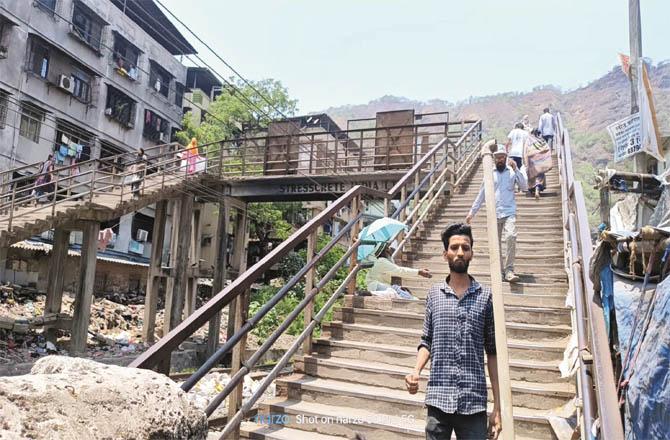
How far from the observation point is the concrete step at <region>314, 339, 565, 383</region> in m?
3.77

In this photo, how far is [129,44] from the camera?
24344 millimetres

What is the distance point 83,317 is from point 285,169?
7135 millimetres

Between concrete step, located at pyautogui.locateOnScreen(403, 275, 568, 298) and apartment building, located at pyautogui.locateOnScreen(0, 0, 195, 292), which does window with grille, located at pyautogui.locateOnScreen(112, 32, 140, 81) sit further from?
concrete step, located at pyautogui.locateOnScreen(403, 275, 568, 298)

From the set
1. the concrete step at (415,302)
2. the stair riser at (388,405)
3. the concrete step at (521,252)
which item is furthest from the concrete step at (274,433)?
the concrete step at (521,252)

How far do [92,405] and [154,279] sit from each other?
46.4 ft

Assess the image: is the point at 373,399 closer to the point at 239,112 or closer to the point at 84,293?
the point at 84,293

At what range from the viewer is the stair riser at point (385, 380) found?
11.5 feet

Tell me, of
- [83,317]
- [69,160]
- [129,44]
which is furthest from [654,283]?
[129,44]

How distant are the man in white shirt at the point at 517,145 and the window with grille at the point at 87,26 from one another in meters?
18.2

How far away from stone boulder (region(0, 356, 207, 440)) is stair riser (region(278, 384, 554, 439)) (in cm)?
218

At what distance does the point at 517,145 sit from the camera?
10094 millimetres

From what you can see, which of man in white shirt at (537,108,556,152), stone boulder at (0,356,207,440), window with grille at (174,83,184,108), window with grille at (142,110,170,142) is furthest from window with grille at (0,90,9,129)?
stone boulder at (0,356,207,440)

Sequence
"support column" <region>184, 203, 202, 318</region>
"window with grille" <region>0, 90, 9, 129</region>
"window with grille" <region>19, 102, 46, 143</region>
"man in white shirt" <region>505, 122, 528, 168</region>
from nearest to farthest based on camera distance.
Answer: "man in white shirt" <region>505, 122, 528, 168</region>, "support column" <region>184, 203, 202, 318</region>, "window with grille" <region>0, 90, 9, 129</region>, "window with grille" <region>19, 102, 46, 143</region>

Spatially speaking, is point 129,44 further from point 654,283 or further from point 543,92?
point 543,92
